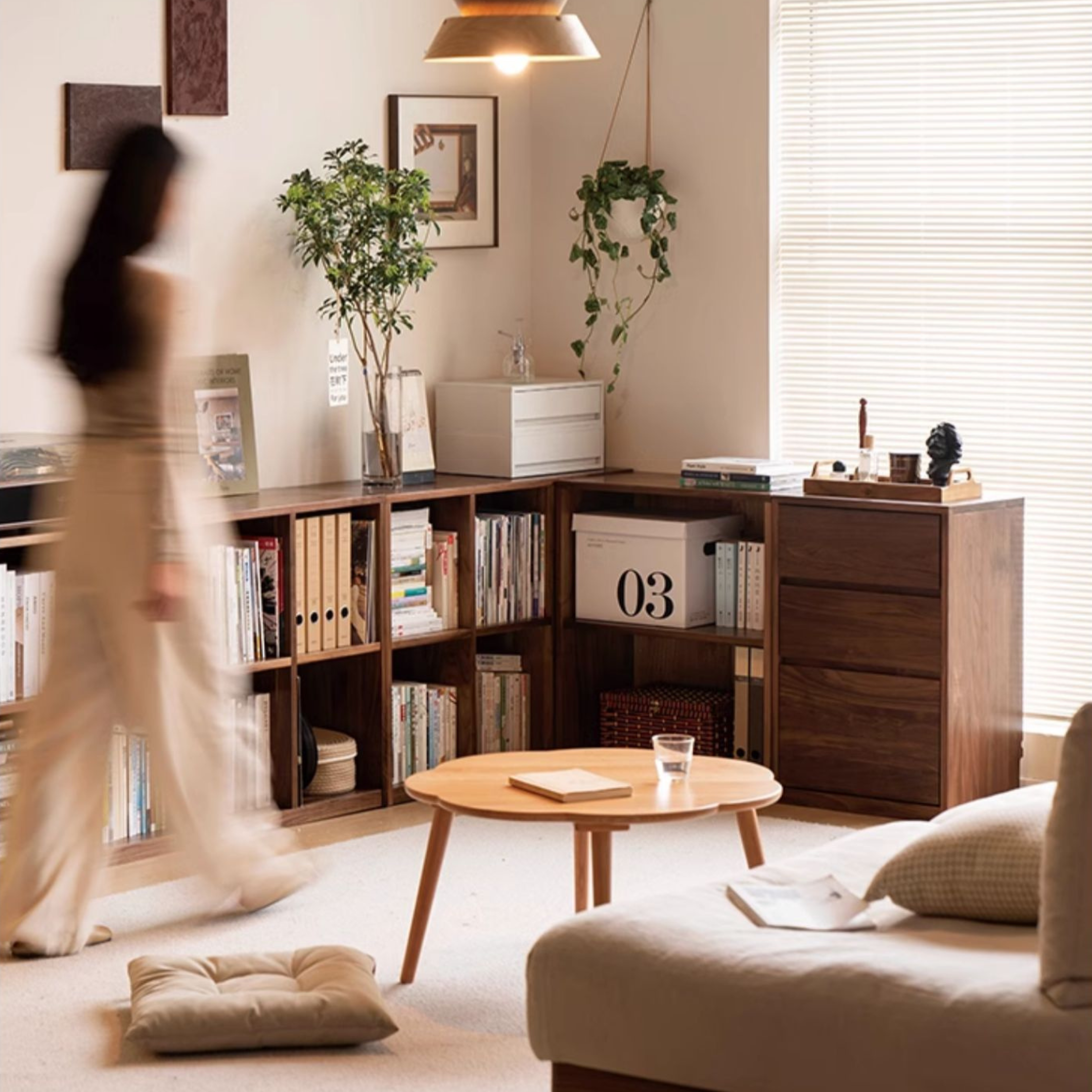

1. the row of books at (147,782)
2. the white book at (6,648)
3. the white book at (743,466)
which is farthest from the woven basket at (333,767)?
the white book at (743,466)

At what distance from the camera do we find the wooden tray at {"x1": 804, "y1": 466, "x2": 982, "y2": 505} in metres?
5.26

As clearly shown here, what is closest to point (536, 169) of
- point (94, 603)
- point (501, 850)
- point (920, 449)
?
point (920, 449)

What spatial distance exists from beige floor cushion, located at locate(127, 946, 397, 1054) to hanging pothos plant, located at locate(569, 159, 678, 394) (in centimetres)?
284

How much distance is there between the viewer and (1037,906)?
303 centimetres

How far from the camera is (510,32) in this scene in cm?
391

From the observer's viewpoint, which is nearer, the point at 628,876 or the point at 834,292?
the point at 628,876

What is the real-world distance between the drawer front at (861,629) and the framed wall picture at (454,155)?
5.00 feet

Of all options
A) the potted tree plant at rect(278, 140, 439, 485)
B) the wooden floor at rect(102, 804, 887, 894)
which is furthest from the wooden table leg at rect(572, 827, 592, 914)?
the potted tree plant at rect(278, 140, 439, 485)

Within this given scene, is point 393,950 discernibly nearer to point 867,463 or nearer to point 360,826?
point 360,826

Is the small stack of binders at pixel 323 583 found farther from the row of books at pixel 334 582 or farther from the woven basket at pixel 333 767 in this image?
the woven basket at pixel 333 767

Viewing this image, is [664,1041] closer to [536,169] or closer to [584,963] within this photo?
[584,963]

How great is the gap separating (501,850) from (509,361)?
5.61 feet

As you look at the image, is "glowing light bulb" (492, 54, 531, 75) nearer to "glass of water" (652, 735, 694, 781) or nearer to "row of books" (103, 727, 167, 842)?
"glass of water" (652, 735, 694, 781)

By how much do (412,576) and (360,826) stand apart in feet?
2.30
